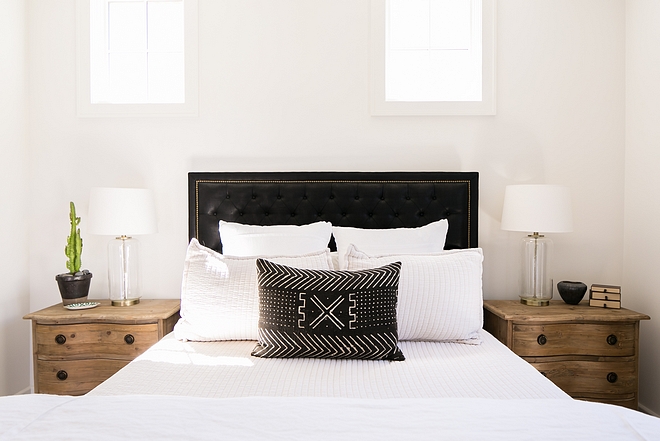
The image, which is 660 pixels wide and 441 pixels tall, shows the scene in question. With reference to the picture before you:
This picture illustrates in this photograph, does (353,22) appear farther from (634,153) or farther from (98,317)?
(98,317)

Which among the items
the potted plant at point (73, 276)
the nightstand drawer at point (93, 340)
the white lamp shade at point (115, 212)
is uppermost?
the white lamp shade at point (115, 212)

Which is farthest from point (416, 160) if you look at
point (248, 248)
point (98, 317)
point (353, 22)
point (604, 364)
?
point (98, 317)

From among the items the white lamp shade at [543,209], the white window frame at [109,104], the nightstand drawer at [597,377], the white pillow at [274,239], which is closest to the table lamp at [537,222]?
the white lamp shade at [543,209]

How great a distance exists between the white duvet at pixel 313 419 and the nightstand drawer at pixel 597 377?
1311 mm

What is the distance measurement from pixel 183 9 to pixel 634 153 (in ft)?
9.32

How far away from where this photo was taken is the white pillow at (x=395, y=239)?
251cm

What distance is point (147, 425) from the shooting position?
3.84 ft

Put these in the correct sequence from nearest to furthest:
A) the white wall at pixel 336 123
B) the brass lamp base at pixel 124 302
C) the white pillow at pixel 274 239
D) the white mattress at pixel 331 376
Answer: the white mattress at pixel 331 376 < the white pillow at pixel 274 239 < the brass lamp base at pixel 124 302 < the white wall at pixel 336 123

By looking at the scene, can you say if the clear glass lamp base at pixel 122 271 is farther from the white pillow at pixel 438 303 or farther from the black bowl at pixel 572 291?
the black bowl at pixel 572 291

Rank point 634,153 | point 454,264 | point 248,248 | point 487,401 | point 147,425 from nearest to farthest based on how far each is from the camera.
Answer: point 147,425 < point 487,401 < point 454,264 < point 248,248 < point 634,153

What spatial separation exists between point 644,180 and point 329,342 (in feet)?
7.00

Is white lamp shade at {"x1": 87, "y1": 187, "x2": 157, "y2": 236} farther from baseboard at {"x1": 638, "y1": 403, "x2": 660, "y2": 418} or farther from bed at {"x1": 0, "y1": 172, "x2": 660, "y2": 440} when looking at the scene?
baseboard at {"x1": 638, "y1": 403, "x2": 660, "y2": 418}

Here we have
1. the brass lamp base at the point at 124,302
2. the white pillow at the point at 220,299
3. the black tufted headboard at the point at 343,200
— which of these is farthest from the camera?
the black tufted headboard at the point at 343,200

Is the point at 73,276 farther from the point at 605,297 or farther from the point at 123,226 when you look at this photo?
the point at 605,297
